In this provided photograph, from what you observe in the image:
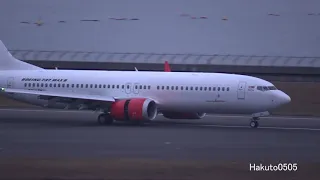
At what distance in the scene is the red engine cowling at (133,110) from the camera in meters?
29.8

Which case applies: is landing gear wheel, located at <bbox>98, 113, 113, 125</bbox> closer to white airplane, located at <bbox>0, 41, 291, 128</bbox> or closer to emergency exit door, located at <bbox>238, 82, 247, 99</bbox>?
white airplane, located at <bbox>0, 41, 291, 128</bbox>

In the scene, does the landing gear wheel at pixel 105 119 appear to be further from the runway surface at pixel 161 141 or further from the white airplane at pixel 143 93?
the runway surface at pixel 161 141

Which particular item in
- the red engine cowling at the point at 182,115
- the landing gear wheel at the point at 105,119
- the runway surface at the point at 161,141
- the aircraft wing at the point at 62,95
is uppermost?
the aircraft wing at the point at 62,95

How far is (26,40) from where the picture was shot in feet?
213

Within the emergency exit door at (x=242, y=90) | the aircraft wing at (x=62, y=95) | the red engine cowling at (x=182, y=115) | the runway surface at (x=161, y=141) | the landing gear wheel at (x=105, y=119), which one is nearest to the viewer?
the runway surface at (x=161, y=141)

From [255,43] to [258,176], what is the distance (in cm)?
5090

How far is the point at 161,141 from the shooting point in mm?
21844

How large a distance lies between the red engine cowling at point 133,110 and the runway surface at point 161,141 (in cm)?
50

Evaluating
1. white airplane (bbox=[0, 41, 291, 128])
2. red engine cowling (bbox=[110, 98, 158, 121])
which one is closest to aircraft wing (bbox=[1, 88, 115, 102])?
white airplane (bbox=[0, 41, 291, 128])

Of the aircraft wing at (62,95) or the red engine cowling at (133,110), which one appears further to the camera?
the aircraft wing at (62,95)

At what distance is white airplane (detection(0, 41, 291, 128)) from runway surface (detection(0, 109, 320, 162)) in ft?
3.36

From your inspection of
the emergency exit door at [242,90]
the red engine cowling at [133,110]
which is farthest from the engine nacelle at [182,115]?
the emergency exit door at [242,90]

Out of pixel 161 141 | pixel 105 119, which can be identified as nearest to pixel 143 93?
pixel 105 119

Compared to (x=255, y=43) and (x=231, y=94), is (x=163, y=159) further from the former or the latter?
(x=255, y=43)
